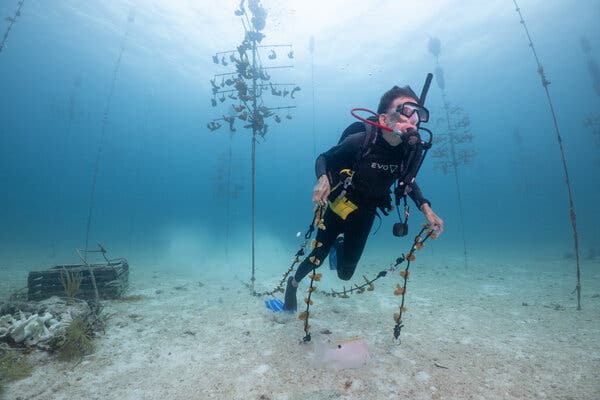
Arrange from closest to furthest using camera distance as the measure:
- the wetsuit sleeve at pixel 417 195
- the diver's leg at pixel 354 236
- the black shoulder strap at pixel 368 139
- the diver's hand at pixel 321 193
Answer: the diver's hand at pixel 321 193 → the black shoulder strap at pixel 368 139 → the wetsuit sleeve at pixel 417 195 → the diver's leg at pixel 354 236

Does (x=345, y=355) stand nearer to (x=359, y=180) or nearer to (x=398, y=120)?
(x=359, y=180)

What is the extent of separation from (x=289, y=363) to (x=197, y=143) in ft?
568

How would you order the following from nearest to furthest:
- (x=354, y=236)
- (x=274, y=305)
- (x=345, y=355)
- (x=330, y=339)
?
(x=345, y=355), (x=330, y=339), (x=354, y=236), (x=274, y=305)

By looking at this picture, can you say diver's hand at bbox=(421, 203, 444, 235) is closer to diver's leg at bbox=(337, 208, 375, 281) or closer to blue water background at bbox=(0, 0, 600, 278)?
diver's leg at bbox=(337, 208, 375, 281)

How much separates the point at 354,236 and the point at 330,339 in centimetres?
175

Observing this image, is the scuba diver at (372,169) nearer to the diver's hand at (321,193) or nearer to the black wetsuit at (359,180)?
the black wetsuit at (359,180)

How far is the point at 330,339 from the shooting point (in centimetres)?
432

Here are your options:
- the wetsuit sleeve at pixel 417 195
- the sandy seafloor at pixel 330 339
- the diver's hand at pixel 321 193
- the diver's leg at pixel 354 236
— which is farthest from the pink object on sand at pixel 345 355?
the wetsuit sleeve at pixel 417 195

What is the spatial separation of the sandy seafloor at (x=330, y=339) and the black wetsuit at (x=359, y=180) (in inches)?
55.5

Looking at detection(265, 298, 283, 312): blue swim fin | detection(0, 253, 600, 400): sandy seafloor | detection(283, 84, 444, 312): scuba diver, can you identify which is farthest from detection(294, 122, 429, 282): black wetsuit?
detection(265, 298, 283, 312): blue swim fin

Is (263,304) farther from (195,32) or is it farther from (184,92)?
(184,92)

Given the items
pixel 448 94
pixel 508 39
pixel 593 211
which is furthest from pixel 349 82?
pixel 593 211

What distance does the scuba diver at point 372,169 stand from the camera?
3480mm

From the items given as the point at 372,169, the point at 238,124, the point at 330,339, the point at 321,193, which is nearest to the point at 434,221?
the point at 372,169
